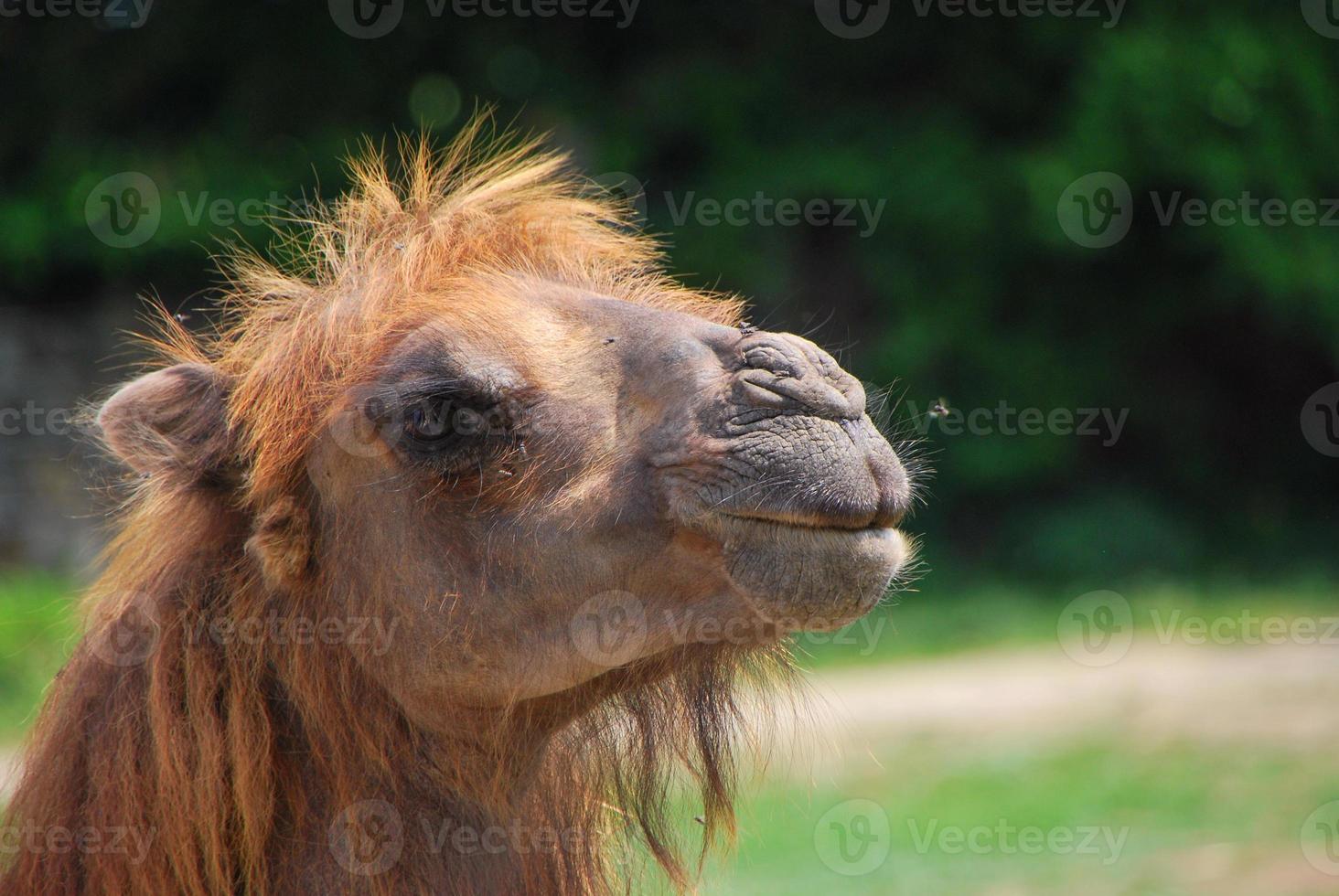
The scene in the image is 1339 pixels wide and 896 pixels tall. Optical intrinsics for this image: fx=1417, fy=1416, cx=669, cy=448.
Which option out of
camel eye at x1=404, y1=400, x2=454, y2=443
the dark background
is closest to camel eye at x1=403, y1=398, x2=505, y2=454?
camel eye at x1=404, y1=400, x2=454, y2=443

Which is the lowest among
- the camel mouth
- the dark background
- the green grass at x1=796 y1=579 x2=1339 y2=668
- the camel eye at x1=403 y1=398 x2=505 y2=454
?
the camel mouth

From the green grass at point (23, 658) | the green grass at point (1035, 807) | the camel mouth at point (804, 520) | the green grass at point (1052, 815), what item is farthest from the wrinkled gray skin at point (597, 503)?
the green grass at point (23, 658)

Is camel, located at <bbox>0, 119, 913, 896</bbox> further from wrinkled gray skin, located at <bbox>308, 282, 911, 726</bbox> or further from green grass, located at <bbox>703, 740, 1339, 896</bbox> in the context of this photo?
green grass, located at <bbox>703, 740, 1339, 896</bbox>

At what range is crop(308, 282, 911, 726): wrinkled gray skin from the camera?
2.88m

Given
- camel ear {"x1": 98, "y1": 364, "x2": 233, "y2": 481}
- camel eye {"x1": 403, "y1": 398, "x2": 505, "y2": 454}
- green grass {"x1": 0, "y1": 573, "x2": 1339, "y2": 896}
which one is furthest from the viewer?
green grass {"x1": 0, "y1": 573, "x2": 1339, "y2": 896}

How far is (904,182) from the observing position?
1470cm

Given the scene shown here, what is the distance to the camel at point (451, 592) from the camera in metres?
2.96

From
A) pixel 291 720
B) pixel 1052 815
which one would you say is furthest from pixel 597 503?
pixel 1052 815

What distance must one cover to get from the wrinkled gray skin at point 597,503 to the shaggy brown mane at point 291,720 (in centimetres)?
12

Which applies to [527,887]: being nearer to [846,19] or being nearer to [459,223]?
[459,223]

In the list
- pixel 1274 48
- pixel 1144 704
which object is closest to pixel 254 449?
pixel 1144 704

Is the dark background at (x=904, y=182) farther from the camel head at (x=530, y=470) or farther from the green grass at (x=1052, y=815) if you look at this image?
the camel head at (x=530, y=470)

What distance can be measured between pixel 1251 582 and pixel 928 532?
3397mm

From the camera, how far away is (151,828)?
325 cm
